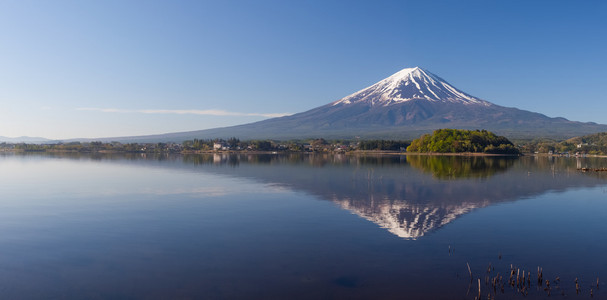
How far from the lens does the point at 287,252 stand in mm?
14180

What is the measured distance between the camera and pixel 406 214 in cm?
2133

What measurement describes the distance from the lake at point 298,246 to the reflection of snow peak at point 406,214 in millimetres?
92

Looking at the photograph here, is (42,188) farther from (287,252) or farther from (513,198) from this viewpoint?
(513,198)

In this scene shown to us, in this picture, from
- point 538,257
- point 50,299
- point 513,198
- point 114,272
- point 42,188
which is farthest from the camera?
point 42,188

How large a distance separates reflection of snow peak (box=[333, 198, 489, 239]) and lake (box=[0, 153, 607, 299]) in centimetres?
9

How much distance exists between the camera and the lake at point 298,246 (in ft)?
36.1

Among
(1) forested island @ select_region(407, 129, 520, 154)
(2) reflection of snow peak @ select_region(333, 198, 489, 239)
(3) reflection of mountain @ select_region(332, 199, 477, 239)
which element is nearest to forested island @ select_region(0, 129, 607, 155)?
(1) forested island @ select_region(407, 129, 520, 154)

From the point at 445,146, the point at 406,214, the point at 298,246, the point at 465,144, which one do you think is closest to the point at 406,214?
the point at 406,214

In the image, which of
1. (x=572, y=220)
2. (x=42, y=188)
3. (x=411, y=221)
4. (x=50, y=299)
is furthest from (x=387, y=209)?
(x=42, y=188)

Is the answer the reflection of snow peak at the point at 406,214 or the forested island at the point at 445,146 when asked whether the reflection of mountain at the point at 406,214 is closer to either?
the reflection of snow peak at the point at 406,214

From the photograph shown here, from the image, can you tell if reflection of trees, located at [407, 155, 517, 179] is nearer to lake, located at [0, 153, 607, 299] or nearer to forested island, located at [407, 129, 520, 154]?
lake, located at [0, 153, 607, 299]

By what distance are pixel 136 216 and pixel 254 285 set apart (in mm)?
11798

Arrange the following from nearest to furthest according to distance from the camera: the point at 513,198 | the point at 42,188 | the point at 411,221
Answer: the point at 411,221 → the point at 513,198 → the point at 42,188

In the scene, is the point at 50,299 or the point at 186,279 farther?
the point at 186,279
